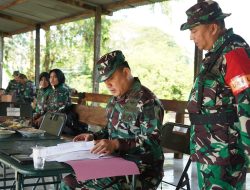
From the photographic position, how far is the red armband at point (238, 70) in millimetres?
1671

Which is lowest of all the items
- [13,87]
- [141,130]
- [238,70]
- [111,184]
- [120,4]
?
[111,184]

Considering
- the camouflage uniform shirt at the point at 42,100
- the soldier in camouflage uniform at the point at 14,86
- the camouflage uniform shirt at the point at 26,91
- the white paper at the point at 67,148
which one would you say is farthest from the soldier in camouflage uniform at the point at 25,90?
the white paper at the point at 67,148

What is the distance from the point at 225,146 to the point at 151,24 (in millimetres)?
15774

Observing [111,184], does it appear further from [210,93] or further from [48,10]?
[48,10]

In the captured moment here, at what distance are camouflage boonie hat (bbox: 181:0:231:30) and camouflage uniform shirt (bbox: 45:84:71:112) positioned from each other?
3.73 meters

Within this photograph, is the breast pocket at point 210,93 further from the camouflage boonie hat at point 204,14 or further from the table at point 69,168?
the table at point 69,168

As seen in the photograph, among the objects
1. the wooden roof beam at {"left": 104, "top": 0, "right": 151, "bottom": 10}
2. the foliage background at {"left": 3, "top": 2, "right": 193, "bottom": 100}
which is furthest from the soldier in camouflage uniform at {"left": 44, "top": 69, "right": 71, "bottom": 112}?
the foliage background at {"left": 3, "top": 2, "right": 193, "bottom": 100}

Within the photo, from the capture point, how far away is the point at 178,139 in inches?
109

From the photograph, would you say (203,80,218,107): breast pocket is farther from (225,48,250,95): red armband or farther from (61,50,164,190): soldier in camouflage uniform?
(61,50,164,190): soldier in camouflage uniform

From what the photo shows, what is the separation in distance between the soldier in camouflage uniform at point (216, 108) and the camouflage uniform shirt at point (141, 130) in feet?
1.20

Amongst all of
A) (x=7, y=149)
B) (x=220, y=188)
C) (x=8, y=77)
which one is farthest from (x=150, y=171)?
(x=8, y=77)

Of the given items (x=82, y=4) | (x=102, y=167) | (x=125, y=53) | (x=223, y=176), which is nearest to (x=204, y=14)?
(x=223, y=176)

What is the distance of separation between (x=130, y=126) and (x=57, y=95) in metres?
3.27

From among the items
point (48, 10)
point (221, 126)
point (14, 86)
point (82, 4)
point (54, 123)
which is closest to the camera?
point (221, 126)
